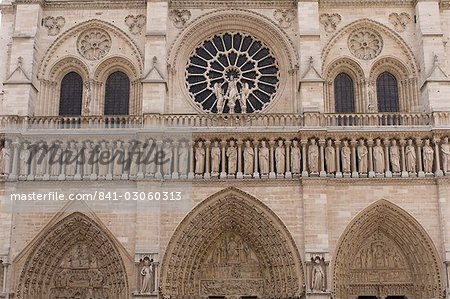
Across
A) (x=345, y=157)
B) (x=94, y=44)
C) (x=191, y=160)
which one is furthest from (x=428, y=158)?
(x=94, y=44)

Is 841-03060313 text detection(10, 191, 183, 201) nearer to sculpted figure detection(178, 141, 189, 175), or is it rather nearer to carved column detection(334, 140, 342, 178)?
sculpted figure detection(178, 141, 189, 175)

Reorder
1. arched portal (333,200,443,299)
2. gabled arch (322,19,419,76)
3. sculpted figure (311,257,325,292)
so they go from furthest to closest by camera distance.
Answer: gabled arch (322,19,419,76)
arched portal (333,200,443,299)
sculpted figure (311,257,325,292)

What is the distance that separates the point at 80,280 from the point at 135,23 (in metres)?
7.22

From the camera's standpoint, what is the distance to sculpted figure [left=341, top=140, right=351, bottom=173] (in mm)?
16406

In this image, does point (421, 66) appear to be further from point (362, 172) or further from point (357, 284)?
point (357, 284)

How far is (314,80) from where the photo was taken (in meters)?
17.1

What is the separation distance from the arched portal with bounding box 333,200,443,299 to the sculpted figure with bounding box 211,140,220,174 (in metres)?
3.58

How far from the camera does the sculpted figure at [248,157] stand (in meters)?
16.5

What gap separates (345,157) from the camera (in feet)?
54.0

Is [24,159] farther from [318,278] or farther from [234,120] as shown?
[318,278]

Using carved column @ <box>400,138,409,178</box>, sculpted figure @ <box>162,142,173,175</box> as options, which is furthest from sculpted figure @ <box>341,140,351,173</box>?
sculpted figure @ <box>162,142,173,175</box>

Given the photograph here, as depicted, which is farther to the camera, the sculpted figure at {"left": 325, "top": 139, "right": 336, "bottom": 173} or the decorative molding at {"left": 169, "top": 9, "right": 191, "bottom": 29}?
the decorative molding at {"left": 169, "top": 9, "right": 191, "bottom": 29}

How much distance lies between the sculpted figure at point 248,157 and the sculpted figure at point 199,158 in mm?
1079

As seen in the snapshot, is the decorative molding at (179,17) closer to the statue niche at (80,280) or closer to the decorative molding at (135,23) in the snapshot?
the decorative molding at (135,23)
